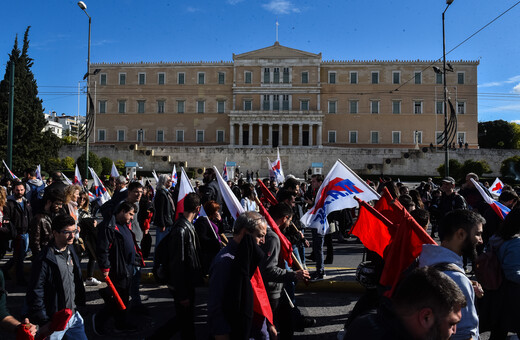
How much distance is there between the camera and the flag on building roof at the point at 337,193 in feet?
16.1

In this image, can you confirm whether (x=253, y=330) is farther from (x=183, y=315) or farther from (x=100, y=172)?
(x=100, y=172)

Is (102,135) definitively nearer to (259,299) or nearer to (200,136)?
(200,136)

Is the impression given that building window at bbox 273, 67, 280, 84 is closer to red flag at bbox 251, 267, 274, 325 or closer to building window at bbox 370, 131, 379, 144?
building window at bbox 370, 131, 379, 144

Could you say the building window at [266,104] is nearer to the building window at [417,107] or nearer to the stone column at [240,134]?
the stone column at [240,134]

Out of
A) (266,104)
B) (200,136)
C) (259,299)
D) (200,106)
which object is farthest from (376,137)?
(259,299)

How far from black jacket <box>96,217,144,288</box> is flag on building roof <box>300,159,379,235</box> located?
2436 millimetres

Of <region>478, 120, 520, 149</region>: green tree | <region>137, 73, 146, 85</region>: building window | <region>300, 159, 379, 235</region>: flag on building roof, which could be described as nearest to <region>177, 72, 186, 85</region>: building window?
<region>137, 73, 146, 85</region>: building window

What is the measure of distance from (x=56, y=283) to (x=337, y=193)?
10.9ft

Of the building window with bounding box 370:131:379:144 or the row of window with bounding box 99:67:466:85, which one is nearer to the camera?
the row of window with bounding box 99:67:466:85

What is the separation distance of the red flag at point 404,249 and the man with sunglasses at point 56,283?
2.21 m

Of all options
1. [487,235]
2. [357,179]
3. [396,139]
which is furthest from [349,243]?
[396,139]

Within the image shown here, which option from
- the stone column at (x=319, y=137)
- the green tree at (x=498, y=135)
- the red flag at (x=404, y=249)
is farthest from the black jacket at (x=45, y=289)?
the green tree at (x=498, y=135)

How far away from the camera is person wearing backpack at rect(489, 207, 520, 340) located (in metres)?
3.04

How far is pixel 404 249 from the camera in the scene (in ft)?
9.87
